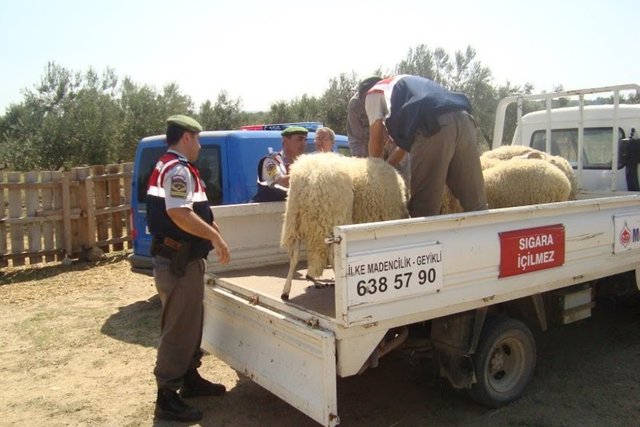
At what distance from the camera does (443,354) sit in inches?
154

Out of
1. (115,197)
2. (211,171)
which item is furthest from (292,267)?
(115,197)

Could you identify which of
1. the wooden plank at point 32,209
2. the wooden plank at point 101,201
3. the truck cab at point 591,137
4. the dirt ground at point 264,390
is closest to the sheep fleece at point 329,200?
the dirt ground at point 264,390

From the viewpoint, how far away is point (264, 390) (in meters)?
4.61

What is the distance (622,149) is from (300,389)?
15.1 feet

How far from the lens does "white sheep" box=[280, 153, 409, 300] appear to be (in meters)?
3.65

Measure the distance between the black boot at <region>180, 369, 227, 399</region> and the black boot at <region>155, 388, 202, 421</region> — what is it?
35 centimetres

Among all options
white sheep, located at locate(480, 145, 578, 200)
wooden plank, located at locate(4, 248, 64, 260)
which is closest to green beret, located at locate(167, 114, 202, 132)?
white sheep, located at locate(480, 145, 578, 200)

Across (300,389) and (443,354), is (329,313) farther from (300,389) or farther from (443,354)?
(443,354)

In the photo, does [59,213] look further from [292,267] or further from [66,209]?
[292,267]

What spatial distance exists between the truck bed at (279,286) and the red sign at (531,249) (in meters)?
1.22

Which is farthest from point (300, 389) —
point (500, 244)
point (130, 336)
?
point (130, 336)

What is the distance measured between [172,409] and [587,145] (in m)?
5.46

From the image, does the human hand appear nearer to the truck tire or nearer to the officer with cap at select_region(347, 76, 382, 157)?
the truck tire

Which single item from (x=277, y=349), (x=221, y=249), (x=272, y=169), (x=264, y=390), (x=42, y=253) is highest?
(x=272, y=169)
